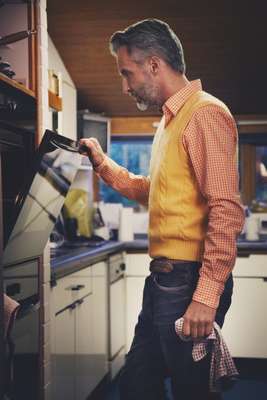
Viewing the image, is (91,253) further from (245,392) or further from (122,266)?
(245,392)

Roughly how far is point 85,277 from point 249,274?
1526 mm

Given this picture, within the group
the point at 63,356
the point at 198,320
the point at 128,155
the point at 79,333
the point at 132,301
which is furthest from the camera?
the point at 128,155

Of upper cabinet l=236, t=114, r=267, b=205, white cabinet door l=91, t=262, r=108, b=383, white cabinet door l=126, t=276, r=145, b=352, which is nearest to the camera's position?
white cabinet door l=91, t=262, r=108, b=383

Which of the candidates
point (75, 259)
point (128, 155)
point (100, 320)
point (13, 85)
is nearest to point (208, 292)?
point (13, 85)

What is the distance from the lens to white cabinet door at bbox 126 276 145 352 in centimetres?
415

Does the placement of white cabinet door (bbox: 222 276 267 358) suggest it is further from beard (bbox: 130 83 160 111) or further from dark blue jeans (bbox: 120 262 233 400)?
beard (bbox: 130 83 160 111)

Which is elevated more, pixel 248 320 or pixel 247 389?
pixel 248 320

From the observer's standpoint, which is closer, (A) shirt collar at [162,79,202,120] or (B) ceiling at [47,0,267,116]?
(A) shirt collar at [162,79,202,120]

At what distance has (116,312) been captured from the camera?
386cm

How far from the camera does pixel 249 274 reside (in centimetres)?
407

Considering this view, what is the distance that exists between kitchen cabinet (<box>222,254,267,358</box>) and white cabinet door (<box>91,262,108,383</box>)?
3.35 ft

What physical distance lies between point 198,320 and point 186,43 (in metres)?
2.72

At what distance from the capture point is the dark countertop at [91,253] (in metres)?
2.51

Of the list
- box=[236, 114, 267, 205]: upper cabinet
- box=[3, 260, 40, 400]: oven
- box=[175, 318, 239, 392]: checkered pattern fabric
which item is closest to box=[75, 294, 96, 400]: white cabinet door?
box=[3, 260, 40, 400]: oven
